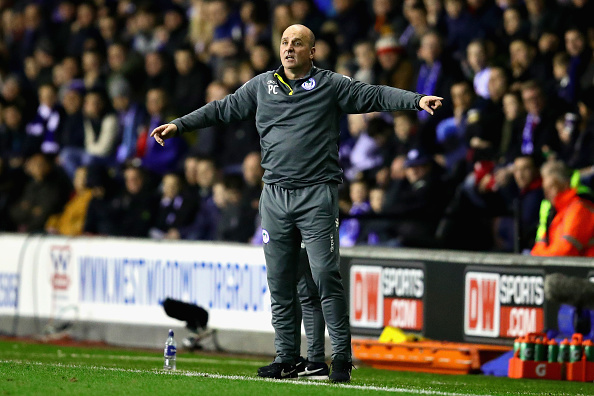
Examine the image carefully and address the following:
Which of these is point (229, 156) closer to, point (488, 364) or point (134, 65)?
point (134, 65)

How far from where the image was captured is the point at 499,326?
439 inches

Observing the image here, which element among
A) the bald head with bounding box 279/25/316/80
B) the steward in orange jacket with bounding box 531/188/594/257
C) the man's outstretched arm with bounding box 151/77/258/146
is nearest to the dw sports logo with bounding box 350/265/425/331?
the steward in orange jacket with bounding box 531/188/594/257

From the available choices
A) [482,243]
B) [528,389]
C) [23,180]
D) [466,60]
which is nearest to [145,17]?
[23,180]

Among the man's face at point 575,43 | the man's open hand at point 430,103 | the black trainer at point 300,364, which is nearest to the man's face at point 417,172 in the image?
the man's face at point 575,43

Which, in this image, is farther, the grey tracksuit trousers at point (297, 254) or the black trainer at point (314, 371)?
the black trainer at point (314, 371)

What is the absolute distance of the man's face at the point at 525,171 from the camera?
12.7m

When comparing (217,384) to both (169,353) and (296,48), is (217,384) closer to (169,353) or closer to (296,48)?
(296,48)

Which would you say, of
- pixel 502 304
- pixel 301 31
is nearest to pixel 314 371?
pixel 301 31

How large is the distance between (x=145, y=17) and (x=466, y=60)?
675 cm

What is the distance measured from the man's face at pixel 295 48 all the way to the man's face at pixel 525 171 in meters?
5.56

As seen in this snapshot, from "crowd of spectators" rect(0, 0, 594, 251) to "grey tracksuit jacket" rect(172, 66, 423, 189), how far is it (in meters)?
4.93

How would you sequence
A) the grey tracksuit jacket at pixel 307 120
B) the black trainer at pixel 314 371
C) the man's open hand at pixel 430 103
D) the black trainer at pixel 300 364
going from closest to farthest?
the man's open hand at pixel 430 103 < the grey tracksuit jacket at pixel 307 120 < the black trainer at pixel 314 371 < the black trainer at pixel 300 364

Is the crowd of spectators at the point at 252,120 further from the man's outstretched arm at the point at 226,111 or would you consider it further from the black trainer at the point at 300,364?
the man's outstretched arm at the point at 226,111

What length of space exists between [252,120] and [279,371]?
334 inches
